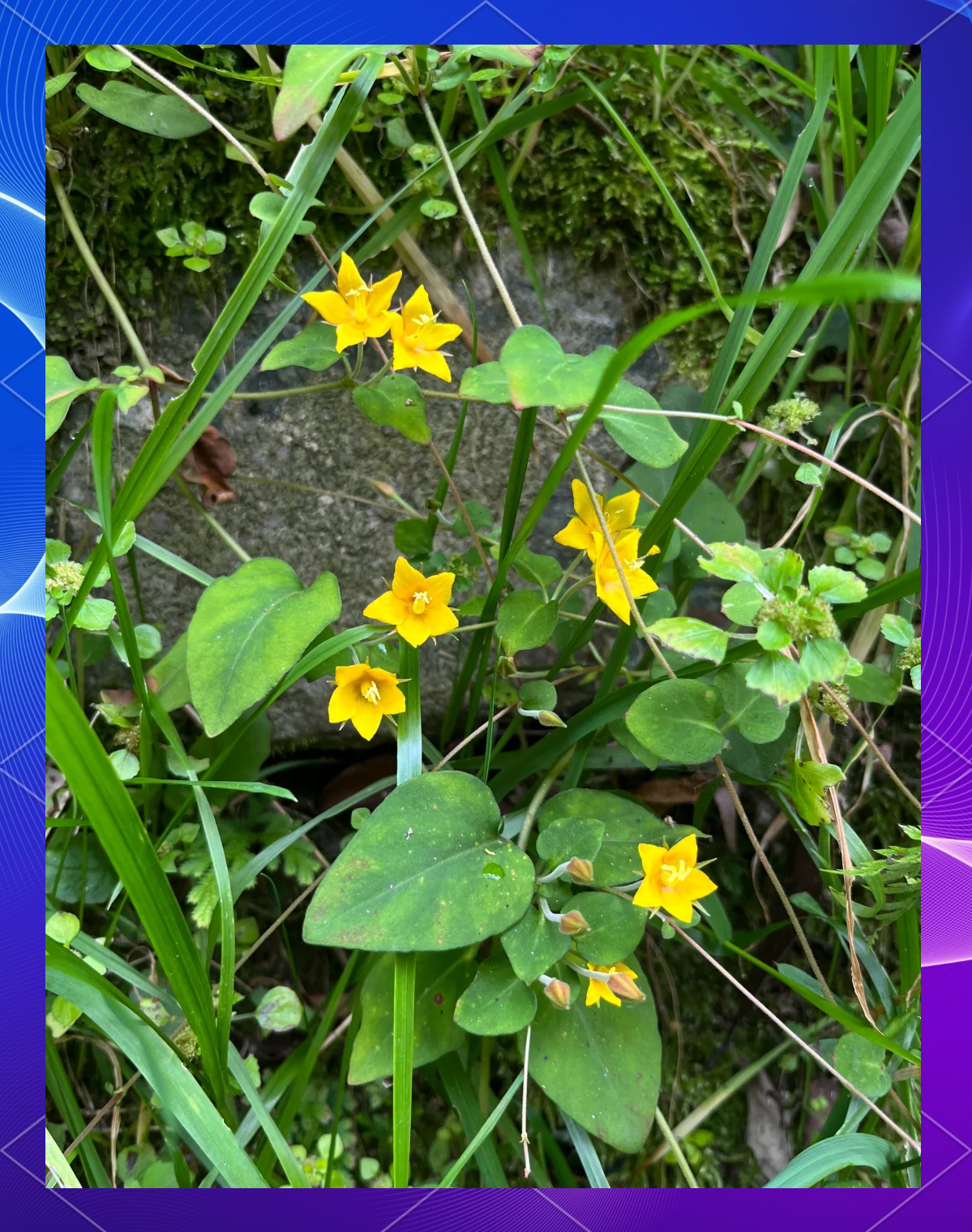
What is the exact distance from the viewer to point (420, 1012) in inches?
37.7

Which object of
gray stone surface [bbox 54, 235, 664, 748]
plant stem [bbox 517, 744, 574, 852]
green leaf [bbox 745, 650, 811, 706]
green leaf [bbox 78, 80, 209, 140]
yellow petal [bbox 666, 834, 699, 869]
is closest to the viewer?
green leaf [bbox 745, 650, 811, 706]

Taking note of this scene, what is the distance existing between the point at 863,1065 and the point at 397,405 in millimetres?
1011

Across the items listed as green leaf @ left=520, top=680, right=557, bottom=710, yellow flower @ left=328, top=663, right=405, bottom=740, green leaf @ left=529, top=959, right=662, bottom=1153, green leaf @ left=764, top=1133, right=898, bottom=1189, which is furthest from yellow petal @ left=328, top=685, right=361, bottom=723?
green leaf @ left=764, top=1133, right=898, bottom=1189

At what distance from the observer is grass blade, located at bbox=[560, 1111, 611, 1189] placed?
0.95 metres

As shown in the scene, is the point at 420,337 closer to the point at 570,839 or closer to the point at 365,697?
the point at 365,697

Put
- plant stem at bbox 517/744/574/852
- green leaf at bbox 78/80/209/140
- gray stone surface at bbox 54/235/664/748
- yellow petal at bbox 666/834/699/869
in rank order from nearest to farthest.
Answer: yellow petal at bbox 666/834/699/869
plant stem at bbox 517/744/574/852
green leaf at bbox 78/80/209/140
gray stone surface at bbox 54/235/664/748

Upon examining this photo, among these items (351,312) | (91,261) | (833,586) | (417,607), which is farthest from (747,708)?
(91,261)

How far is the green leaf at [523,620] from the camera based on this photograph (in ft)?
3.08

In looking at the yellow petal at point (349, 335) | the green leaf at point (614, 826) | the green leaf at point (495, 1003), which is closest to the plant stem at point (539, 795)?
the green leaf at point (614, 826)

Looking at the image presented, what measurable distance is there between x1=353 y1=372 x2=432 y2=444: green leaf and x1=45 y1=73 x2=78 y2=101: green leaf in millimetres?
562

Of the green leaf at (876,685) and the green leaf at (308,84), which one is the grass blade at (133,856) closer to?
the green leaf at (308,84)

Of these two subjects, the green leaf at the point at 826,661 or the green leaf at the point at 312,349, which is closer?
the green leaf at the point at 826,661

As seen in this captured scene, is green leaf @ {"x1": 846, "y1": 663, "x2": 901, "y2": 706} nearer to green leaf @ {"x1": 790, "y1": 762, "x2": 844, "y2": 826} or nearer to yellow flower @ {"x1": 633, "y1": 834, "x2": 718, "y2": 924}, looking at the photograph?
green leaf @ {"x1": 790, "y1": 762, "x2": 844, "y2": 826}

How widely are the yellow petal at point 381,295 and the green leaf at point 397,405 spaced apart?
8 cm
